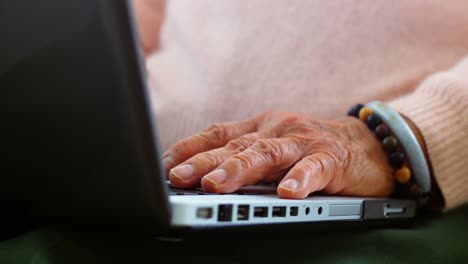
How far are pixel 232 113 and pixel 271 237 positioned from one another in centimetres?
38

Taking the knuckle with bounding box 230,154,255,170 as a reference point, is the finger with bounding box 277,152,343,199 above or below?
below

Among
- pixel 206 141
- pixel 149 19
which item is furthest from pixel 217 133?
pixel 149 19

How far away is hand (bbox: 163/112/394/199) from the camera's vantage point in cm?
53

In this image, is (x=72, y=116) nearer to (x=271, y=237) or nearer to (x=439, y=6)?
(x=271, y=237)

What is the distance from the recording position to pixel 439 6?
2.74 feet

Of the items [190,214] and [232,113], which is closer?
[190,214]

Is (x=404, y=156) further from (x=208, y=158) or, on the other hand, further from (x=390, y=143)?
(x=208, y=158)

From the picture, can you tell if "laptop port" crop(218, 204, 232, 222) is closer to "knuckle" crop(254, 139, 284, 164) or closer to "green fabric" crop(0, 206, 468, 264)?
"green fabric" crop(0, 206, 468, 264)

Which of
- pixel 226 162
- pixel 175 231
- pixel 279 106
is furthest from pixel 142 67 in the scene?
pixel 279 106

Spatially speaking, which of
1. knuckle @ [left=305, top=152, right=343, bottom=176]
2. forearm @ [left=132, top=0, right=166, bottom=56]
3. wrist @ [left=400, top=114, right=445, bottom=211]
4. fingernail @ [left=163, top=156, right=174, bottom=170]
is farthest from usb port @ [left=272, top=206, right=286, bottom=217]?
forearm @ [left=132, top=0, right=166, bottom=56]

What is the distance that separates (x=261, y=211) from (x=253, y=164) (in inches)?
4.7

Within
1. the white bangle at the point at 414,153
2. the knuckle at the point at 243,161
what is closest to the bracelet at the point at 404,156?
the white bangle at the point at 414,153

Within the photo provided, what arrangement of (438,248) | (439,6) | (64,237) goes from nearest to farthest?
(64,237)
(438,248)
(439,6)

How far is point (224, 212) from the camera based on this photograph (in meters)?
0.40
